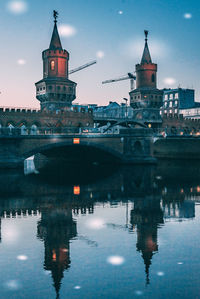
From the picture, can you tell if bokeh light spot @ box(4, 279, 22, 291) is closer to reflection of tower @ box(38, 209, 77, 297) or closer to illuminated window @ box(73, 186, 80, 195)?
reflection of tower @ box(38, 209, 77, 297)

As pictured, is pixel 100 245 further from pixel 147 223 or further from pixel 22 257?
pixel 147 223

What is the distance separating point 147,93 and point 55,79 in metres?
30.8

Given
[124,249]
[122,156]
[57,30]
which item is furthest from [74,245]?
[57,30]

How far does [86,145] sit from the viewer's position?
49.0 m

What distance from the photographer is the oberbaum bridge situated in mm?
45969

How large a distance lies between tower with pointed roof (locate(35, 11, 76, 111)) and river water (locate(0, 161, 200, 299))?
212 feet

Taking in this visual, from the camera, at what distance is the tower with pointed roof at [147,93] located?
102m

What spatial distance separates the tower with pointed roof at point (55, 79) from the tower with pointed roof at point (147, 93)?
77.8 ft

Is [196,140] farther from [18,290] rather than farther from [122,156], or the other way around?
[18,290]

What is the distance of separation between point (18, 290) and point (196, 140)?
210 ft

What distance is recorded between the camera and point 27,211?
66.0 ft

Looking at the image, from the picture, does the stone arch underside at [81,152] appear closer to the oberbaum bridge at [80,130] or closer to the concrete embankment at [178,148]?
the oberbaum bridge at [80,130]

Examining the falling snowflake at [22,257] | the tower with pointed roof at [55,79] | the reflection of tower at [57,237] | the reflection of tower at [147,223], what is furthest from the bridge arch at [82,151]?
the falling snowflake at [22,257]

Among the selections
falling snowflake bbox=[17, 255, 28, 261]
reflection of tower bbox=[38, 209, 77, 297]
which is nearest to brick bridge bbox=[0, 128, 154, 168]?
reflection of tower bbox=[38, 209, 77, 297]
